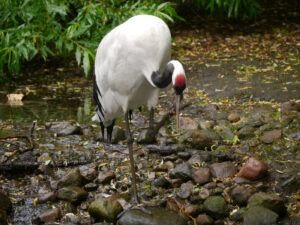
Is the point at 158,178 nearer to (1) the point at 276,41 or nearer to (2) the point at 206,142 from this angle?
(2) the point at 206,142

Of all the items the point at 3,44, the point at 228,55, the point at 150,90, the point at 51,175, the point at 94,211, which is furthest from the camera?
the point at 228,55

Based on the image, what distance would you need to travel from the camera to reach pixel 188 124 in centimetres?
454

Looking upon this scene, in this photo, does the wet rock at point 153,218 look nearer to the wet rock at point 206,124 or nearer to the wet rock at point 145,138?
the wet rock at point 145,138

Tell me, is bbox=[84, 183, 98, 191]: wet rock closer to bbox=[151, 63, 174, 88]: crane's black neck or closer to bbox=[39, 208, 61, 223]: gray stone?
bbox=[39, 208, 61, 223]: gray stone

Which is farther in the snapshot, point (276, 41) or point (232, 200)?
point (276, 41)

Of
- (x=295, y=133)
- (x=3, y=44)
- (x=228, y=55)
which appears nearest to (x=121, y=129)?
(x=295, y=133)

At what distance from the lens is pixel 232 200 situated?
129 inches

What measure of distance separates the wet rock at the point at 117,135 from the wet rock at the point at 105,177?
0.69 m

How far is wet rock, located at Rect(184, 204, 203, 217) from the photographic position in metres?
3.20

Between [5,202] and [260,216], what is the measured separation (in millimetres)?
1888

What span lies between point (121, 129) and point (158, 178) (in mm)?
1068

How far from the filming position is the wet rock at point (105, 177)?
3.67 metres

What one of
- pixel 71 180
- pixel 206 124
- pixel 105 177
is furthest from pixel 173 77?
pixel 206 124

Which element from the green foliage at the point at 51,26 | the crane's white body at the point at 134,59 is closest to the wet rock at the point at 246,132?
the crane's white body at the point at 134,59
